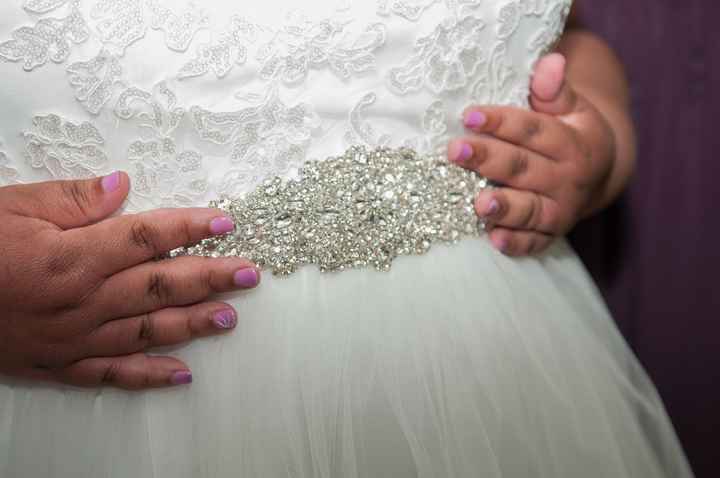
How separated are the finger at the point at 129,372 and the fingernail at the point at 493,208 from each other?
0.35 metres

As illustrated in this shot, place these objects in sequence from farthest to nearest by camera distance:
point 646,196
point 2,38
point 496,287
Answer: point 646,196 → point 496,287 → point 2,38

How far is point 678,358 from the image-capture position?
153 cm

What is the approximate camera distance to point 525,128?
73 centimetres

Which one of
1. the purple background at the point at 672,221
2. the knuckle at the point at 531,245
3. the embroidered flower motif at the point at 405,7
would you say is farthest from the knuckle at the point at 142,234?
the purple background at the point at 672,221

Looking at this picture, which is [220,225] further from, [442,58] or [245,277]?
[442,58]

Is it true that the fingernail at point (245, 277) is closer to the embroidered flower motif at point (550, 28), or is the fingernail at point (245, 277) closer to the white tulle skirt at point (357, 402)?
the white tulle skirt at point (357, 402)

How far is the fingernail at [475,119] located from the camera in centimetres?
70

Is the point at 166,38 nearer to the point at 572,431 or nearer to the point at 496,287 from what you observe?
the point at 496,287

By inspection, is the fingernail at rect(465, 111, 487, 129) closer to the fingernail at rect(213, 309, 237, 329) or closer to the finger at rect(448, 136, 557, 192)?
the finger at rect(448, 136, 557, 192)

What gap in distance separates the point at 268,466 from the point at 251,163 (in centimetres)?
30

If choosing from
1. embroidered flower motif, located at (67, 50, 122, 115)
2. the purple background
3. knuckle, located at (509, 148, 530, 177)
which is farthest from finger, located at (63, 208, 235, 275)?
the purple background

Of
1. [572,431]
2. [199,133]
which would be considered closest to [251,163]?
[199,133]

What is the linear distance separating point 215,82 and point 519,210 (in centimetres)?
36

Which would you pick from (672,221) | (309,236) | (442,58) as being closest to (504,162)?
(442,58)
